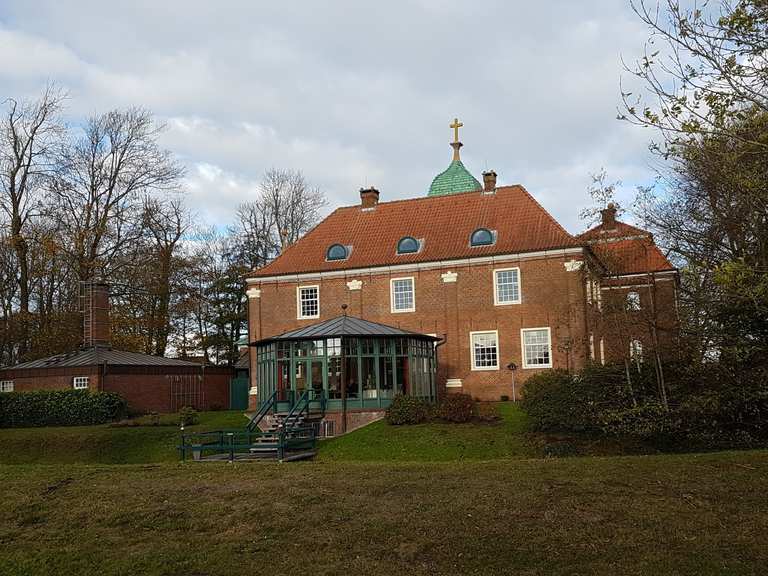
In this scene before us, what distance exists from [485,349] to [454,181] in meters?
13.7

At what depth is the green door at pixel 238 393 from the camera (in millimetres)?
40188

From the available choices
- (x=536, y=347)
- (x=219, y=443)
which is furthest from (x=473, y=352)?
(x=219, y=443)

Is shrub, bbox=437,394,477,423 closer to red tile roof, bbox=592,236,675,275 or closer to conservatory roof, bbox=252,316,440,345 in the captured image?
conservatory roof, bbox=252,316,440,345

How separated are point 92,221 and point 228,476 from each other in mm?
29364

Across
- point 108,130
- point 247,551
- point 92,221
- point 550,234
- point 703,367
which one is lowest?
point 247,551

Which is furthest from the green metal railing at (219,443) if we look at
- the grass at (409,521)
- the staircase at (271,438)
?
the grass at (409,521)

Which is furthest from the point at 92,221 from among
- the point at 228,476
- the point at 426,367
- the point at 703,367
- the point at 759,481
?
the point at 759,481

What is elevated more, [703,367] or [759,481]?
[703,367]

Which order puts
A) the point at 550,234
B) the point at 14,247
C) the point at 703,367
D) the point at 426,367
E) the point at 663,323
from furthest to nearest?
the point at 14,247 → the point at 550,234 → the point at 426,367 → the point at 663,323 → the point at 703,367

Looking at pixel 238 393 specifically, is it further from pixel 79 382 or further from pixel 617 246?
pixel 617 246

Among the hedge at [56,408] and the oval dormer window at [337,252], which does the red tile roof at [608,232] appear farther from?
the hedge at [56,408]

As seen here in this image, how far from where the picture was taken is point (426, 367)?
97.1ft

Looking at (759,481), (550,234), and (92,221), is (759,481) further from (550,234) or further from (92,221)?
(92,221)

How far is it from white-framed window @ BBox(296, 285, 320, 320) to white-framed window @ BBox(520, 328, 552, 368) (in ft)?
31.0
